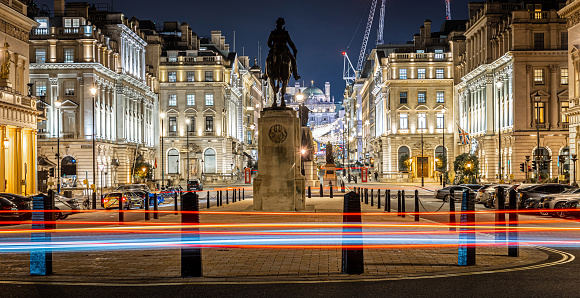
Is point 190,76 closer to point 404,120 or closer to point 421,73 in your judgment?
point 404,120

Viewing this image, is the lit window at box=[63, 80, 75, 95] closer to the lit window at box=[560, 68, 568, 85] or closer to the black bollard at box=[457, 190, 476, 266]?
the lit window at box=[560, 68, 568, 85]

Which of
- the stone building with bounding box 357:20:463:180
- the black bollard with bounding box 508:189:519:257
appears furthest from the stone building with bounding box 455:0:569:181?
the black bollard with bounding box 508:189:519:257

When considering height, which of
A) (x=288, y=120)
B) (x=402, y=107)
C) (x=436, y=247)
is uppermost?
(x=402, y=107)

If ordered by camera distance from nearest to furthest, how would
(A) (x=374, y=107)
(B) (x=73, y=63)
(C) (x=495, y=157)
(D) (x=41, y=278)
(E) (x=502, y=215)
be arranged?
1. (D) (x=41, y=278)
2. (E) (x=502, y=215)
3. (B) (x=73, y=63)
4. (C) (x=495, y=157)
5. (A) (x=374, y=107)

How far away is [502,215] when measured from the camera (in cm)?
1579

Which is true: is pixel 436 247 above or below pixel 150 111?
below

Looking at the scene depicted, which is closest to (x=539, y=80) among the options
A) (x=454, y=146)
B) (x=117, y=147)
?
(x=454, y=146)

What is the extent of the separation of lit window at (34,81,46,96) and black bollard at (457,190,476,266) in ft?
213

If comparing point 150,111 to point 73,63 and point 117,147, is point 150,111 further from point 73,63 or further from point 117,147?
→ point 73,63

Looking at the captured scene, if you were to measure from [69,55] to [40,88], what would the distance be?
4.84 metres

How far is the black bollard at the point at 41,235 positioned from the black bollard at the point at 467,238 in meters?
7.97

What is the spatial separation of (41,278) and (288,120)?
1572 cm

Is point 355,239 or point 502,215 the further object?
point 502,215

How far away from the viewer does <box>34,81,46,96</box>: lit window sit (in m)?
70.4
